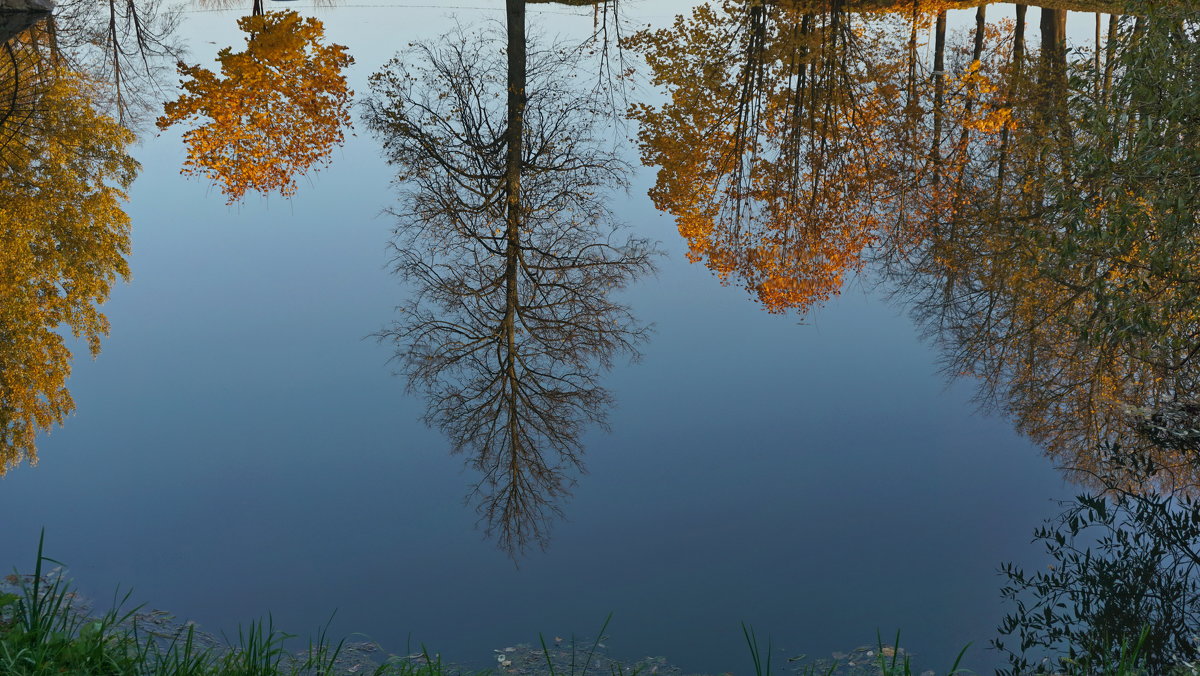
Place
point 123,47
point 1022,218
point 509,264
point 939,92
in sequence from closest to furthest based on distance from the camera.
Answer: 1. point 509,264
2. point 1022,218
3. point 939,92
4. point 123,47

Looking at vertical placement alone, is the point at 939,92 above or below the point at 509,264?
above

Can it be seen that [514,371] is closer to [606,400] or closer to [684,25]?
[606,400]

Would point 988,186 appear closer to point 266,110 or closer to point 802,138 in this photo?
point 802,138

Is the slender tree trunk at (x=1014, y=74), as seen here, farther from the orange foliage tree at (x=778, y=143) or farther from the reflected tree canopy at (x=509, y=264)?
the reflected tree canopy at (x=509, y=264)

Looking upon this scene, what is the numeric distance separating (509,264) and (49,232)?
19.5 ft

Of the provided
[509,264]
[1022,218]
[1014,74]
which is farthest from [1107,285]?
[1014,74]

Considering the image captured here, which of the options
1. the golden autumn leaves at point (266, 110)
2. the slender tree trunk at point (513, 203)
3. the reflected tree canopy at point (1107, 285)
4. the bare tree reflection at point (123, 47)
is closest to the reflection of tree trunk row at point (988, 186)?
the reflected tree canopy at point (1107, 285)

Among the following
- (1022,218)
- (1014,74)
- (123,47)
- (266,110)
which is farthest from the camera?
(123,47)

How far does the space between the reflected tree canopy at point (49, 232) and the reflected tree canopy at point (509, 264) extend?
344 cm

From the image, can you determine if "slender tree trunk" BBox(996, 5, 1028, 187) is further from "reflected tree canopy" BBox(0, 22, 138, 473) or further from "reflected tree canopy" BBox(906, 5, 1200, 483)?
"reflected tree canopy" BBox(0, 22, 138, 473)

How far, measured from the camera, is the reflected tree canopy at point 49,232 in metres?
9.22

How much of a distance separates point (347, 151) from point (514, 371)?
7107 mm

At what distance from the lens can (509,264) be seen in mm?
11219

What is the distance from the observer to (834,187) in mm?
13680
